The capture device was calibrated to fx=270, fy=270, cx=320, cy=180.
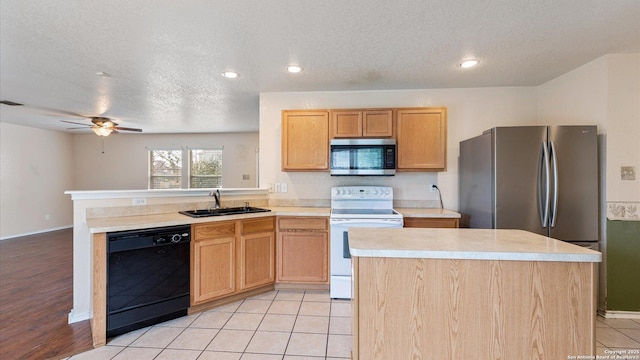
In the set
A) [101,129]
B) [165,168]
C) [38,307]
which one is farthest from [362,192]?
[165,168]

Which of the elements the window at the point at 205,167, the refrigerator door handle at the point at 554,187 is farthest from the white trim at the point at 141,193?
the window at the point at 205,167

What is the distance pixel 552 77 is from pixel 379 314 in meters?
3.39

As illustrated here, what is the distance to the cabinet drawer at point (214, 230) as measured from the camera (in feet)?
8.15

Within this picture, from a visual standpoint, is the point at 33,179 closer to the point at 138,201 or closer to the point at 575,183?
the point at 138,201

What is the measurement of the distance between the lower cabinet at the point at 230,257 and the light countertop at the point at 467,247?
1540 mm

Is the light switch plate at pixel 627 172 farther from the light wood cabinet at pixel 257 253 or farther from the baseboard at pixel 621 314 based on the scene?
the light wood cabinet at pixel 257 253

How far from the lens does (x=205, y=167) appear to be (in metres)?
7.06

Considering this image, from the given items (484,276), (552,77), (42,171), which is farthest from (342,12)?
(42,171)

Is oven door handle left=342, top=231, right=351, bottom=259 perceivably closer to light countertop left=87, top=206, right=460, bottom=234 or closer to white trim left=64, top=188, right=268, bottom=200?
light countertop left=87, top=206, right=460, bottom=234

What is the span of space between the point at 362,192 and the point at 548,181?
178 cm

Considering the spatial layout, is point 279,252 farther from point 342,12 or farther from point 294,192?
point 342,12

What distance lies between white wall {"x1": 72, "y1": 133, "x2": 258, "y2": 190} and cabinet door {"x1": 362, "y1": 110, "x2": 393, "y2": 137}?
433 cm

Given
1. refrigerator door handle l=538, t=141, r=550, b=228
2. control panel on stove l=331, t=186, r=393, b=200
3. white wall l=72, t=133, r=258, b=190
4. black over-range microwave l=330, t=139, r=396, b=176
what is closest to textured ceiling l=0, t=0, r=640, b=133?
black over-range microwave l=330, t=139, r=396, b=176

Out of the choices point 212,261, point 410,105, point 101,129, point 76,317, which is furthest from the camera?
point 101,129
